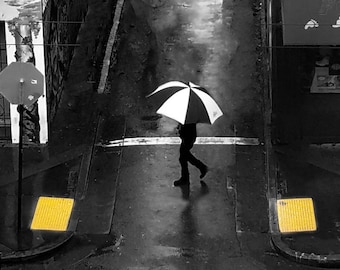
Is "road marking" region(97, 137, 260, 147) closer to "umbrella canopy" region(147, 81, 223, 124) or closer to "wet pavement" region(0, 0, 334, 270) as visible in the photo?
"wet pavement" region(0, 0, 334, 270)

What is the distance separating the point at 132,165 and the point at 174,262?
2.88 m

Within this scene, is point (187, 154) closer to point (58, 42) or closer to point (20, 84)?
point (20, 84)

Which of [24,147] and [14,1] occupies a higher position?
[14,1]

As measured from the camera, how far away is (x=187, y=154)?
48.2 ft

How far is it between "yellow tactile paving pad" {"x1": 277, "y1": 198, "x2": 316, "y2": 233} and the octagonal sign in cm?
396

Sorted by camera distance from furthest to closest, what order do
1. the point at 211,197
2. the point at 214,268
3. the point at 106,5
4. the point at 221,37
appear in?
1. the point at 106,5
2. the point at 221,37
3. the point at 211,197
4. the point at 214,268

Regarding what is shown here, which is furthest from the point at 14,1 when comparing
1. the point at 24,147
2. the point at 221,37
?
the point at 221,37

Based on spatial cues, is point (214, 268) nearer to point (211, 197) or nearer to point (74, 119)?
point (211, 197)

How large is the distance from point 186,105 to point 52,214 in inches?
100

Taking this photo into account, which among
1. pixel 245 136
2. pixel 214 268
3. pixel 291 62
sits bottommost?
pixel 214 268

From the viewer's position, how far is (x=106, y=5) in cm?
2052

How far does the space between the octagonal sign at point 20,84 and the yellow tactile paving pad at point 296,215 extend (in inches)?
156

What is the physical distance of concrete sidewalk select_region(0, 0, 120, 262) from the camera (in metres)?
13.6

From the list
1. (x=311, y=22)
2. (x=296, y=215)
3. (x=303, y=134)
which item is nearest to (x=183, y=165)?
(x=296, y=215)
